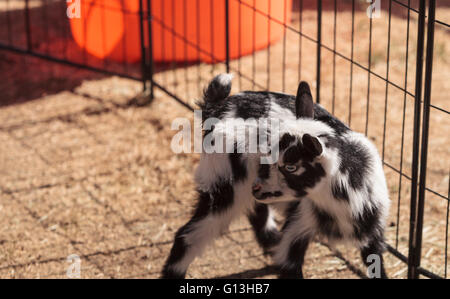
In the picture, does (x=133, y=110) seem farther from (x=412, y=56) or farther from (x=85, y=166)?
(x=412, y=56)

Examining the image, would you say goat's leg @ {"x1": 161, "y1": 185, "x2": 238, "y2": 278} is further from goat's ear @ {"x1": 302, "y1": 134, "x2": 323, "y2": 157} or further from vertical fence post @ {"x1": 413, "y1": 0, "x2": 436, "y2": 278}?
vertical fence post @ {"x1": 413, "y1": 0, "x2": 436, "y2": 278}

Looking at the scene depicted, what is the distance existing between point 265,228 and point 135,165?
142 cm

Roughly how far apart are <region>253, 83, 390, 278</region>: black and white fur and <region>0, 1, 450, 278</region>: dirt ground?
1.49 ft

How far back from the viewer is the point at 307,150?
315 centimetres

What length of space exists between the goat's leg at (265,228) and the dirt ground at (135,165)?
103mm

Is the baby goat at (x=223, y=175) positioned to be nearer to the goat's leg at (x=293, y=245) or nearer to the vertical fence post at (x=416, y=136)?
the goat's leg at (x=293, y=245)

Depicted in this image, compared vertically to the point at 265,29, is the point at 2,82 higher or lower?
lower

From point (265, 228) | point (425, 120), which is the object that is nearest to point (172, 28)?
point (265, 228)

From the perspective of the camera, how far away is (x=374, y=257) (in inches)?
146

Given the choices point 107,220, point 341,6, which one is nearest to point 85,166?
point 107,220

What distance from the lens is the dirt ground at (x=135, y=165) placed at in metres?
4.16

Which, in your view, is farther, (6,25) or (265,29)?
(6,25)

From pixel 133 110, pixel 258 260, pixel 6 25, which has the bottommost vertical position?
pixel 258 260

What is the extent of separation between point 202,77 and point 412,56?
2023mm
